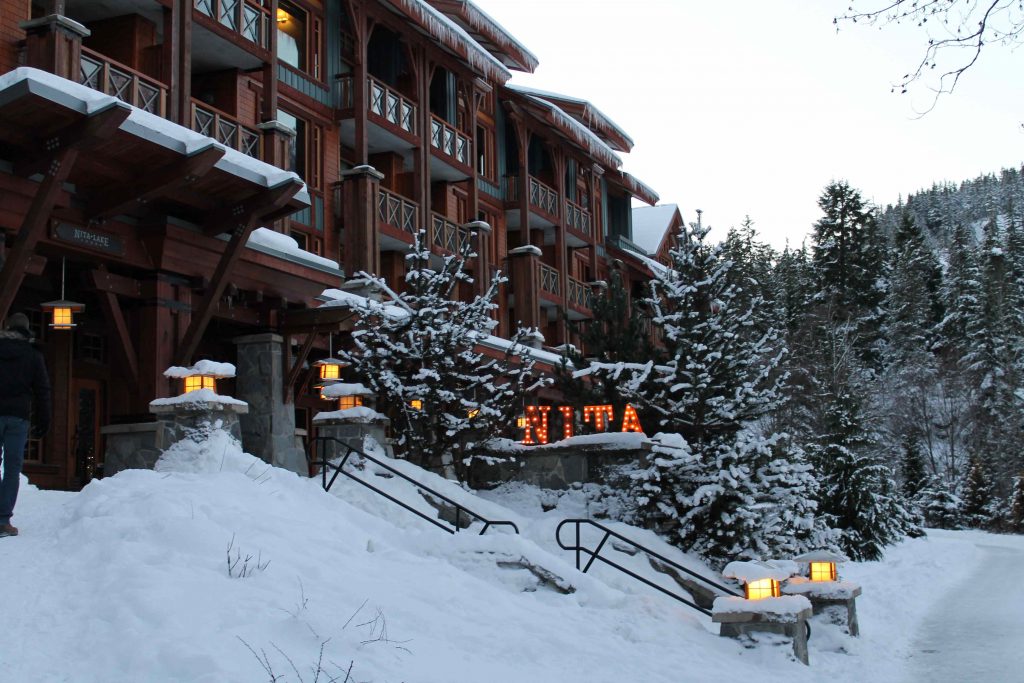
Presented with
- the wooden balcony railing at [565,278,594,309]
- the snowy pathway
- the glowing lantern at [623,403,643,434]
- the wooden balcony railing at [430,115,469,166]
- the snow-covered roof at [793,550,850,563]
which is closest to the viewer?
the snowy pathway

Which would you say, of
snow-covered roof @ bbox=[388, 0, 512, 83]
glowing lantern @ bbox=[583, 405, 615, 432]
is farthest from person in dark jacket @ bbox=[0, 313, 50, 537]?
→ snow-covered roof @ bbox=[388, 0, 512, 83]

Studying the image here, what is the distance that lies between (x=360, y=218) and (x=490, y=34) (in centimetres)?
946

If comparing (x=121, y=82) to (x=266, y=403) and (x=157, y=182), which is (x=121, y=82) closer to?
(x=157, y=182)

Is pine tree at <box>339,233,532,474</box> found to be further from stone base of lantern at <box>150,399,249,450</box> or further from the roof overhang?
stone base of lantern at <box>150,399,249,450</box>

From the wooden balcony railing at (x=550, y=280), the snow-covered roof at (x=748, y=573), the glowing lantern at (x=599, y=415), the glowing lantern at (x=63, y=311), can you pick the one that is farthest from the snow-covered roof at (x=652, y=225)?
the snow-covered roof at (x=748, y=573)

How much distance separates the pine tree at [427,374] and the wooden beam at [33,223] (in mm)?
6295

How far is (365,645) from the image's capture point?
7.21 m

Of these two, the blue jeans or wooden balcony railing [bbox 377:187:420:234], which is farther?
wooden balcony railing [bbox 377:187:420:234]

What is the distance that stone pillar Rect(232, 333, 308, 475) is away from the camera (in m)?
15.8

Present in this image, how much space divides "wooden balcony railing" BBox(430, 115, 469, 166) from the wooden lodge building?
7cm

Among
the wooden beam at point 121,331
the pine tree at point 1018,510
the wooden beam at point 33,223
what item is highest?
the wooden beam at point 33,223

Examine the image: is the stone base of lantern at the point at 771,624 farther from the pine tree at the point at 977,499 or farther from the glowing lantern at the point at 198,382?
the pine tree at the point at 977,499

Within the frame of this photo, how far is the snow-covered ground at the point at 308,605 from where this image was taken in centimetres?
645

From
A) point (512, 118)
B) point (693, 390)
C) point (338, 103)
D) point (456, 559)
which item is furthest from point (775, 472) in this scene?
point (512, 118)
